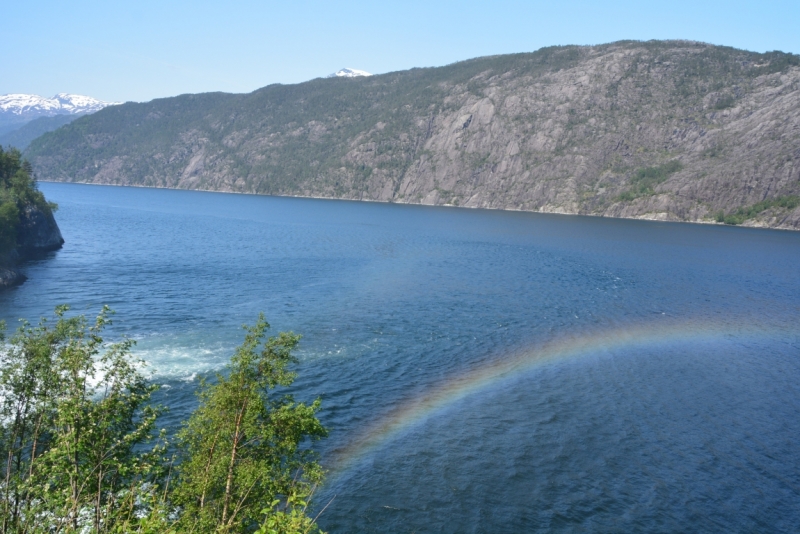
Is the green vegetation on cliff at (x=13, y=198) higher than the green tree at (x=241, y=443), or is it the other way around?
the green vegetation on cliff at (x=13, y=198)

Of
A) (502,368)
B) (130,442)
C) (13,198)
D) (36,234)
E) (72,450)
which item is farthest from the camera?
(36,234)

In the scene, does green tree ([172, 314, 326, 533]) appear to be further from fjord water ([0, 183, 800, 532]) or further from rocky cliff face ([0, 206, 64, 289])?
rocky cliff face ([0, 206, 64, 289])

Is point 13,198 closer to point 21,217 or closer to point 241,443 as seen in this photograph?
point 21,217

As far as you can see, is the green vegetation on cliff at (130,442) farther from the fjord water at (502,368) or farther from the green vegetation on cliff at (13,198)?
the green vegetation on cliff at (13,198)

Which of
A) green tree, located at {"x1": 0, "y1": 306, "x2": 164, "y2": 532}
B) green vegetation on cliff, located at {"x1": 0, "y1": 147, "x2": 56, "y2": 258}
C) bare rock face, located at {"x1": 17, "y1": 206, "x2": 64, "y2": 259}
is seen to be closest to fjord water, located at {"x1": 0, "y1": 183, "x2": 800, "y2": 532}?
bare rock face, located at {"x1": 17, "y1": 206, "x2": 64, "y2": 259}

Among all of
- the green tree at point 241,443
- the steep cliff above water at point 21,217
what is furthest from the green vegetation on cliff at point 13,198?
the green tree at point 241,443

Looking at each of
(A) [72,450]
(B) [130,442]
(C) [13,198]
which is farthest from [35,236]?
(A) [72,450]

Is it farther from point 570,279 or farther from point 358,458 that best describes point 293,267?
point 358,458

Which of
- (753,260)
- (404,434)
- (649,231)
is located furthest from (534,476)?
(649,231)
